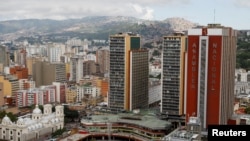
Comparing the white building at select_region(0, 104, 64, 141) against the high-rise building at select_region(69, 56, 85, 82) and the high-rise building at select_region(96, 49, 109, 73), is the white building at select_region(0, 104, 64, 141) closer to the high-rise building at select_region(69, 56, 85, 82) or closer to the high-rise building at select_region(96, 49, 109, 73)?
the high-rise building at select_region(69, 56, 85, 82)

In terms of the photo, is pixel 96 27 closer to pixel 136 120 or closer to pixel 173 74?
pixel 173 74

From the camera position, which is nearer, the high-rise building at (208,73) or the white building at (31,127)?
the high-rise building at (208,73)

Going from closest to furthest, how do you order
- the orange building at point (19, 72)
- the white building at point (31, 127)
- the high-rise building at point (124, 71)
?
the white building at point (31, 127) → the high-rise building at point (124, 71) → the orange building at point (19, 72)

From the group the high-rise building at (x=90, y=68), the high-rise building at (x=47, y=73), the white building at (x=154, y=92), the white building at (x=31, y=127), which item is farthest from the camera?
the high-rise building at (x=90, y=68)

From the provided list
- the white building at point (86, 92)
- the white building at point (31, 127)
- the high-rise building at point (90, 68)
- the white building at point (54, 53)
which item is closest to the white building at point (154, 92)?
the white building at point (86, 92)

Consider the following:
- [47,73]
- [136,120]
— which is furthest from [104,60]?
[136,120]

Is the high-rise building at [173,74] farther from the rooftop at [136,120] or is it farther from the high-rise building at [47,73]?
the high-rise building at [47,73]

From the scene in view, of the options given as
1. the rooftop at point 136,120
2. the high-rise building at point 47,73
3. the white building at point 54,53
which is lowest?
the rooftop at point 136,120
